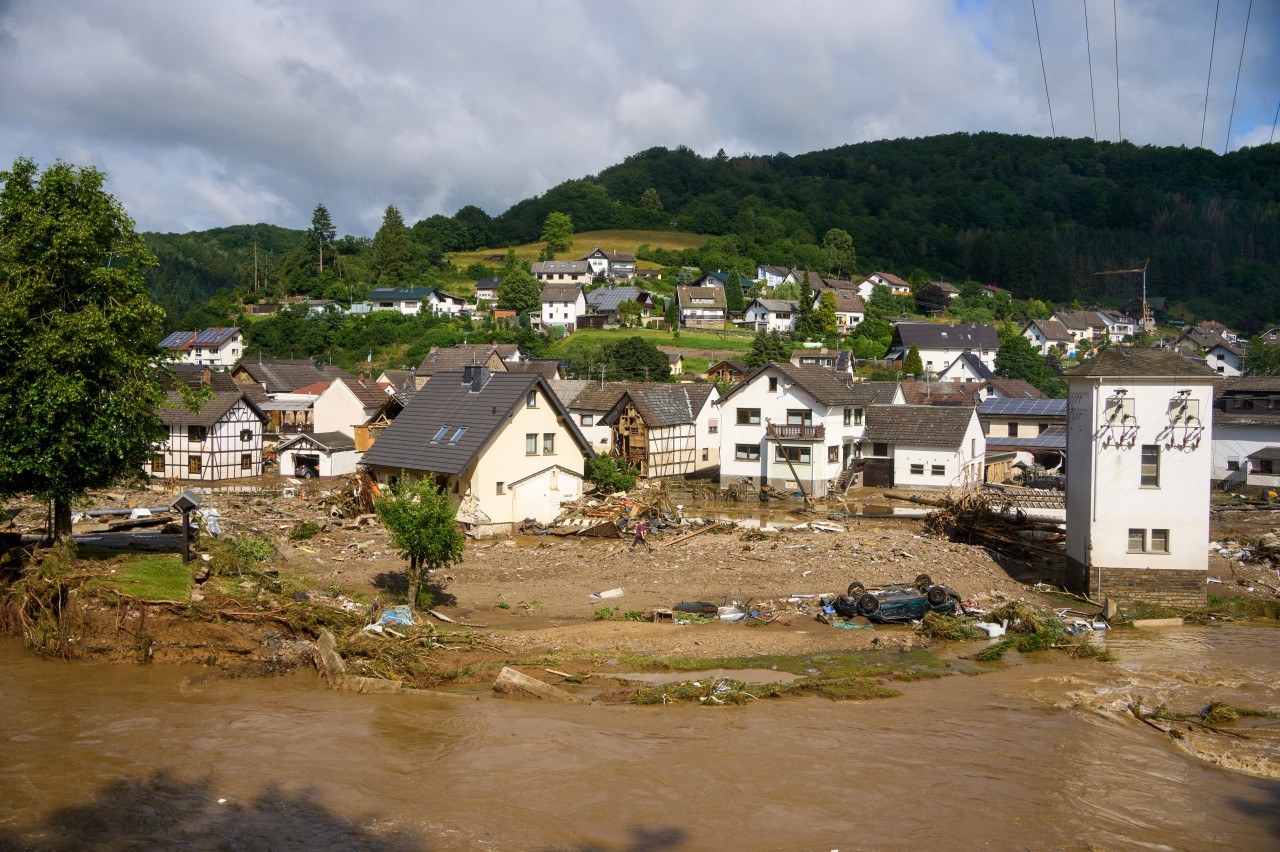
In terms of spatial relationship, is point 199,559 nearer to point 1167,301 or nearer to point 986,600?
point 986,600

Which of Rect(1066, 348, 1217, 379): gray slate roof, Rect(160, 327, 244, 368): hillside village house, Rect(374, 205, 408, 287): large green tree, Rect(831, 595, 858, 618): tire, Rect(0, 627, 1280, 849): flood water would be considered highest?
Rect(374, 205, 408, 287): large green tree

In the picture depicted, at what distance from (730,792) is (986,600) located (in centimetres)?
1352

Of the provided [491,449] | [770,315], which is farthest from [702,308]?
[491,449]

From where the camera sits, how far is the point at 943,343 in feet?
270

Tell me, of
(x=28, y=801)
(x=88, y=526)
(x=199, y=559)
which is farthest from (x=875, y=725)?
(x=88, y=526)

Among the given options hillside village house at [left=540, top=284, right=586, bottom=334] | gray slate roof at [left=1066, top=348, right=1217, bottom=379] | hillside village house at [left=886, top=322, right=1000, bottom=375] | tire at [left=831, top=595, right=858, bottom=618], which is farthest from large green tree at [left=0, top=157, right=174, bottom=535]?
hillside village house at [left=540, top=284, right=586, bottom=334]

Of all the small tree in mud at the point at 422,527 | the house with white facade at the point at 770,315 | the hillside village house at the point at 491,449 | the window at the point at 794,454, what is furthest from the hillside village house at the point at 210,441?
the house with white facade at the point at 770,315

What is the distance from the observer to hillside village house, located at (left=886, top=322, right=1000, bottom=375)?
81.8 metres

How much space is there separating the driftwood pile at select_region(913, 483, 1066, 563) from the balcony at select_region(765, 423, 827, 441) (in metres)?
11.1

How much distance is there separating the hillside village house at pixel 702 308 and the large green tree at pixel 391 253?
36.2m

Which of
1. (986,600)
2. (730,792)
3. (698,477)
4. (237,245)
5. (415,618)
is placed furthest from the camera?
(237,245)

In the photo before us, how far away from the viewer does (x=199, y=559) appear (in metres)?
20.7

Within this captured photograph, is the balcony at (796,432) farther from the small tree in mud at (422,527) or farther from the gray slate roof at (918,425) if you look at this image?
the small tree in mud at (422,527)

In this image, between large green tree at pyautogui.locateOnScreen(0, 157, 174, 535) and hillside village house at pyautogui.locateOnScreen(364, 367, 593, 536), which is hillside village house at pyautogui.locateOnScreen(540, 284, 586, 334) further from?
large green tree at pyautogui.locateOnScreen(0, 157, 174, 535)
